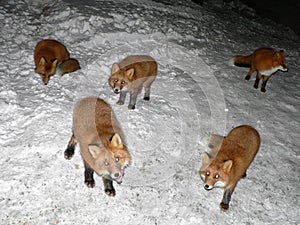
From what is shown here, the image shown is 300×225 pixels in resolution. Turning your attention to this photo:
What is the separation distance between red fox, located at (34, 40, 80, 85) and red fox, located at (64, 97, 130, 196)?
179 cm

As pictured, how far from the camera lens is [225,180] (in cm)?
416

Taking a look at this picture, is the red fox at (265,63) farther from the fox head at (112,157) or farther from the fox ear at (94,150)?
the fox ear at (94,150)

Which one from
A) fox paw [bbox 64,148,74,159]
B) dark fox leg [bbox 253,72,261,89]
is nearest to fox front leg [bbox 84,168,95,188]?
fox paw [bbox 64,148,74,159]

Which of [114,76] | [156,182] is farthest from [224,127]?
[114,76]

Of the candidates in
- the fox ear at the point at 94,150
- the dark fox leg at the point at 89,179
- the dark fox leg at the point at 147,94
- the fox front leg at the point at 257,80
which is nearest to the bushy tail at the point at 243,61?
the fox front leg at the point at 257,80

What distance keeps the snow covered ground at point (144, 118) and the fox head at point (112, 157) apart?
883 mm

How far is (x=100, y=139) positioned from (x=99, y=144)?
99 millimetres

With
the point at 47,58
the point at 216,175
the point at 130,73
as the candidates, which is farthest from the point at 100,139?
the point at 47,58

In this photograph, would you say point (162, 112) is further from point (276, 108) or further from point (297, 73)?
point (297, 73)

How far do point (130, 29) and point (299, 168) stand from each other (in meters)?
5.25

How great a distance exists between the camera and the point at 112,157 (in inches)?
147

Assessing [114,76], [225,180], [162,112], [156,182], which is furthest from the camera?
[162,112]

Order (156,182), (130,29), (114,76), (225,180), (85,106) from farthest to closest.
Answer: (130,29) → (114,76) → (156,182) → (85,106) → (225,180)

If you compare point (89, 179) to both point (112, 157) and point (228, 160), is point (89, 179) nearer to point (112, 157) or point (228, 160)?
point (112, 157)
